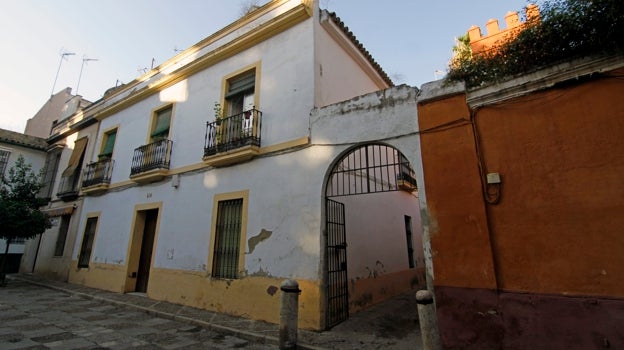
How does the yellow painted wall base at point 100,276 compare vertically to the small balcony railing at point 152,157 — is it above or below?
below

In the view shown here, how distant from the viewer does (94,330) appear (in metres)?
5.10

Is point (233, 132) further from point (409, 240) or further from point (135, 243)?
point (409, 240)

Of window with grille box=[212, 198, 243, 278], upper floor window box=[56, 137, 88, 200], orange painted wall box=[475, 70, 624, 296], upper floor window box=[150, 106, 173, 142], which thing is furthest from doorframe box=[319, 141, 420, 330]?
upper floor window box=[56, 137, 88, 200]

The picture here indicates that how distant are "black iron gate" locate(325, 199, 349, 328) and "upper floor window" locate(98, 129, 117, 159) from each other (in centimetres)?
912

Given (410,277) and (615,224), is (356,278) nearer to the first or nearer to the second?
(410,277)

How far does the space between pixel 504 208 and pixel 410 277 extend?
6.00 meters

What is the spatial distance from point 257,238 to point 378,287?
3.18 metres

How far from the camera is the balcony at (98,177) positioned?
1008cm

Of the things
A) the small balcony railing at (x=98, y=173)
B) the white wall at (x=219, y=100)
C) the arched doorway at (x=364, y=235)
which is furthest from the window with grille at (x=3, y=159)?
the arched doorway at (x=364, y=235)

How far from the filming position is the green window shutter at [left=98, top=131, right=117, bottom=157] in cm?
1104

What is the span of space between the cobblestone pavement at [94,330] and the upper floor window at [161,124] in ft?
15.5

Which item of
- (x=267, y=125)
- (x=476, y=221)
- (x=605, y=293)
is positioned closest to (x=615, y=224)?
(x=605, y=293)

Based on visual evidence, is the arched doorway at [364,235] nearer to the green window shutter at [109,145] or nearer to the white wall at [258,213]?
the white wall at [258,213]

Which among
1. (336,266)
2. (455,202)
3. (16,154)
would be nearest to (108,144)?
(16,154)
